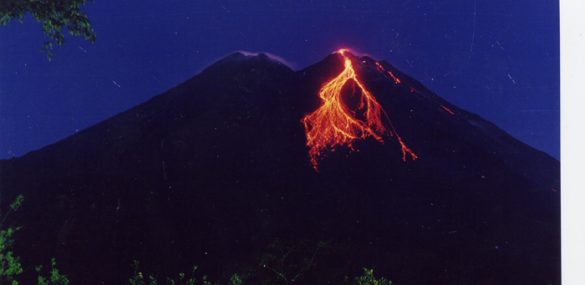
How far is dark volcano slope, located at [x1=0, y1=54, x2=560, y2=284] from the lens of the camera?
3061 mm

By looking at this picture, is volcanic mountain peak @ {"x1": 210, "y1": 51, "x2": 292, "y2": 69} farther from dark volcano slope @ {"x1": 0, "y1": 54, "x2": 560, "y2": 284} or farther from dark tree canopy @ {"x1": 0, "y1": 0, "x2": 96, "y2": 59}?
dark tree canopy @ {"x1": 0, "y1": 0, "x2": 96, "y2": 59}

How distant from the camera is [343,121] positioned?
10.2 feet

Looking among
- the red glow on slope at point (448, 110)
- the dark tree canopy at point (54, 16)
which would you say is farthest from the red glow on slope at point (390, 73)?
the dark tree canopy at point (54, 16)

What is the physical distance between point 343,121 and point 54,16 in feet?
6.27

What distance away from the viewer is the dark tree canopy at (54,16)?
3.10 metres

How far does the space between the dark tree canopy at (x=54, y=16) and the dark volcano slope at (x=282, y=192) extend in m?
0.60

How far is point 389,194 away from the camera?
10.1ft

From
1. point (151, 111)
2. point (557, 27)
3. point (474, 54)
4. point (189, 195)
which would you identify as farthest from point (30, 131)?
point (557, 27)

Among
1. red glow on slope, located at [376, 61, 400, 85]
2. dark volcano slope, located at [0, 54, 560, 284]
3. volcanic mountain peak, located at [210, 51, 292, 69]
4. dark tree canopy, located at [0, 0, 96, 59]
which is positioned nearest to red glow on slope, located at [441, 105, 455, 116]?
dark volcano slope, located at [0, 54, 560, 284]

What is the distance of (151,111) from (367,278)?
1652 millimetres

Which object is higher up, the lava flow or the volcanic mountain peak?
the volcanic mountain peak

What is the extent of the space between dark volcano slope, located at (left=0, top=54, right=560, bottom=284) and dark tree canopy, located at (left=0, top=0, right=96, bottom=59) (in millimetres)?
602

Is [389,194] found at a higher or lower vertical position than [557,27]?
lower
